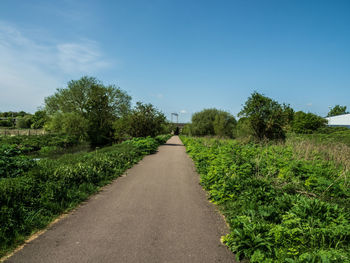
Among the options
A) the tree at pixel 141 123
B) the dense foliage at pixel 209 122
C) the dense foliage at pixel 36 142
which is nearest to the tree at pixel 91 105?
the dense foliage at pixel 36 142

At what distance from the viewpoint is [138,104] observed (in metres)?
27.8

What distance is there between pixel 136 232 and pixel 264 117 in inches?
738

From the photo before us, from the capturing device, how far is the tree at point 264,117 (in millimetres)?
19375

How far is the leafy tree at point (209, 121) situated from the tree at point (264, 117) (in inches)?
1030

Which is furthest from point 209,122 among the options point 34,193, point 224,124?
point 34,193

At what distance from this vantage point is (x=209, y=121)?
51.9 m

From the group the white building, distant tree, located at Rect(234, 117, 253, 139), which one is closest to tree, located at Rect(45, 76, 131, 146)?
distant tree, located at Rect(234, 117, 253, 139)

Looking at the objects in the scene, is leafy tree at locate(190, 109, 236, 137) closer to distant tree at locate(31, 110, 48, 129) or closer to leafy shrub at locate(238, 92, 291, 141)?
leafy shrub at locate(238, 92, 291, 141)

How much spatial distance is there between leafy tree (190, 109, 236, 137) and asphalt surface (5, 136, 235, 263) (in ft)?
137

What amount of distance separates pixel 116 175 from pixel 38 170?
341 centimetres

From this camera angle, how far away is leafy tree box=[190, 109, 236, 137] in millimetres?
47487

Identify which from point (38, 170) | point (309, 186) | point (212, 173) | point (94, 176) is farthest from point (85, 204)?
point (309, 186)

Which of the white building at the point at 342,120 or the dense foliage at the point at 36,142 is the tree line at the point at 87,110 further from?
the white building at the point at 342,120

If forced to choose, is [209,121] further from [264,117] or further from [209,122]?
[264,117]
